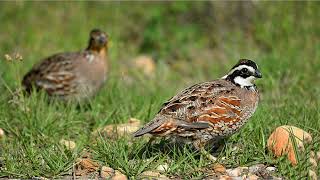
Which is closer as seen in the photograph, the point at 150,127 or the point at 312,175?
the point at 312,175

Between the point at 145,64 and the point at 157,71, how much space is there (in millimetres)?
401

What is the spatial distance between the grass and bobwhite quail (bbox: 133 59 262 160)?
0.59 ft

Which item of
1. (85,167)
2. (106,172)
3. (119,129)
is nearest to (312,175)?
(106,172)

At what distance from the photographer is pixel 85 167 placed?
6.29 m

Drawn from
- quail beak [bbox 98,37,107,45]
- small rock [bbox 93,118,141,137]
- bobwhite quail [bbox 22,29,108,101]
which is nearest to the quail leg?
small rock [bbox 93,118,141,137]

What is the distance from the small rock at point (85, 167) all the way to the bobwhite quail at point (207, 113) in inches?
20.1

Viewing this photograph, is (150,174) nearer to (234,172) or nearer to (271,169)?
(234,172)

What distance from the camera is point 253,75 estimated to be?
6727mm

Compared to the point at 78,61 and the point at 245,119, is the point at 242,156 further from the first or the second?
the point at 78,61

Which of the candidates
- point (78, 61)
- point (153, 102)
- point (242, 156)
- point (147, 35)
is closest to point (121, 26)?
point (147, 35)

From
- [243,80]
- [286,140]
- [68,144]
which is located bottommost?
[68,144]

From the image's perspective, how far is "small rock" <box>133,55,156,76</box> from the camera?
10.5 metres

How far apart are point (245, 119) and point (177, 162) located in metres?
0.82

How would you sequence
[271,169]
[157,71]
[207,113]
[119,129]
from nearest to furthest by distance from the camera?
[271,169] → [207,113] → [119,129] → [157,71]
